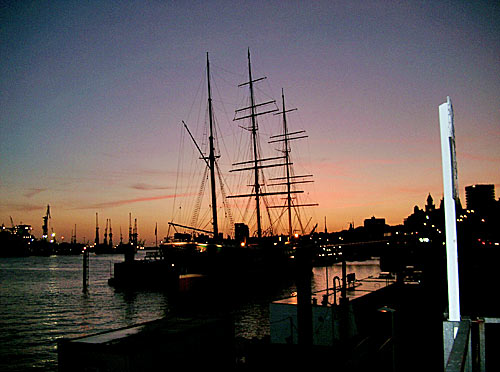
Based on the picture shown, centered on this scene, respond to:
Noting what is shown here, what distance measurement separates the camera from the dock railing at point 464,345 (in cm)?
280

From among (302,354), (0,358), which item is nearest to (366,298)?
(302,354)

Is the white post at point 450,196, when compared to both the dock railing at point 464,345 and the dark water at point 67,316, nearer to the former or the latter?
the dock railing at point 464,345

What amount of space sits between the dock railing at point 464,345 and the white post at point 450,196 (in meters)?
0.21

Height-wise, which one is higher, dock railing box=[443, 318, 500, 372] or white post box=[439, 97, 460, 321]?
white post box=[439, 97, 460, 321]

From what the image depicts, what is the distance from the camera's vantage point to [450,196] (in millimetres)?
4227

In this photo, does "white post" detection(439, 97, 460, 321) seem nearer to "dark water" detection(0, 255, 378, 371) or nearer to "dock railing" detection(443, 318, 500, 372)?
"dock railing" detection(443, 318, 500, 372)

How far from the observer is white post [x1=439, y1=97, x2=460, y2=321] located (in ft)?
13.6

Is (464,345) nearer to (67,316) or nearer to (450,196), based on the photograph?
(450,196)

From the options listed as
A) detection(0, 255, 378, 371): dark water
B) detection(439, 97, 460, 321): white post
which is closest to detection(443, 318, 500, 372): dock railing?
detection(439, 97, 460, 321): white post

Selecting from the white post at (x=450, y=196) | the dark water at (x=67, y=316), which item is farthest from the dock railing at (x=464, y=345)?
the dark water at (x=67, y=316)

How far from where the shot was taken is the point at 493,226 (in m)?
117

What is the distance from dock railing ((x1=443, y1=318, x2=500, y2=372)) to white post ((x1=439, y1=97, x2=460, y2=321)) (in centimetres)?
21

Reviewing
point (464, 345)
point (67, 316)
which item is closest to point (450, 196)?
point (464, 345)

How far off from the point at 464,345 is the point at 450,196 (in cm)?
157
